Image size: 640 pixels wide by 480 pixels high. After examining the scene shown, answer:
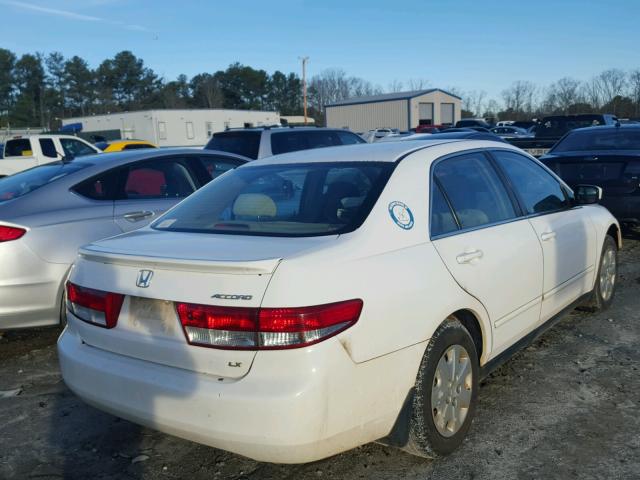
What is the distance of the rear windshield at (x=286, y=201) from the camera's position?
3049 mm

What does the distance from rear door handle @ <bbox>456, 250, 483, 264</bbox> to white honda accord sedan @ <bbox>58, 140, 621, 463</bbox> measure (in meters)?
0.01

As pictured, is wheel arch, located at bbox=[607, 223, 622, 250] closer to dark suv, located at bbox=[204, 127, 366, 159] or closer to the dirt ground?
the dirt ground

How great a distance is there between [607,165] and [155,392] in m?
6.83

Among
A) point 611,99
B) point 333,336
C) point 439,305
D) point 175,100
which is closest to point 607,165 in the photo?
point 439,305

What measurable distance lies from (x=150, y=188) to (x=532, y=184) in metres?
3.32

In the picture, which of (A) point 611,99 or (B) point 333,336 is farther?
(A) point 611,99

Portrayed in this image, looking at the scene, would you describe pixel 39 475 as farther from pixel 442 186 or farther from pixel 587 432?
pixel 587 432

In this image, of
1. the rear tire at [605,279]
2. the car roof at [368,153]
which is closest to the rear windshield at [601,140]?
the rear tire at [605,279]

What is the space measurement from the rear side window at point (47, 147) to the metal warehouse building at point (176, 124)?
25.1m

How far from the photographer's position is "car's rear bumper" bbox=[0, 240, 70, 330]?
14.4 ft

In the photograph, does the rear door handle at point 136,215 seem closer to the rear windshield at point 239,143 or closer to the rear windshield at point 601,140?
the rear windshield at point 239,143

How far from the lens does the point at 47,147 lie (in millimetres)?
17797

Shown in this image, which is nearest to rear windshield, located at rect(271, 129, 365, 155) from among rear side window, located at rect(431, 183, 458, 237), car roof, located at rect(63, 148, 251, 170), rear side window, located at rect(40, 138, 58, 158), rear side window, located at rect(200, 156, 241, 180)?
rear side window, located at rect(200, 156, 241, 180)

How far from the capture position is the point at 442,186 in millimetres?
3404
